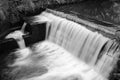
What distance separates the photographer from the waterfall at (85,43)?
5.44 meters

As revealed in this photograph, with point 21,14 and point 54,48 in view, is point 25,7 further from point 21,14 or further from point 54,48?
point 54,48

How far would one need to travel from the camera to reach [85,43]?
673 cm

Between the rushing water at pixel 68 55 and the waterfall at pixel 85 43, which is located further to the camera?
the rushing water at pixel 68 55

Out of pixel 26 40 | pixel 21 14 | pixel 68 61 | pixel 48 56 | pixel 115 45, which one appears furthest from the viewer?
pixel 21 14

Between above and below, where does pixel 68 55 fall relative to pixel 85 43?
below

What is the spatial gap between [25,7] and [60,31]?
417 centimetres

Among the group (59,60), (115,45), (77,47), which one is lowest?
(59,60)

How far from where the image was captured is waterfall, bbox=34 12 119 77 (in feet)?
17.9

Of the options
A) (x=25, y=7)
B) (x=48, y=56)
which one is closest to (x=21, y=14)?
(x=25, y=7)

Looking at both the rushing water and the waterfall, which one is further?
the rushing water

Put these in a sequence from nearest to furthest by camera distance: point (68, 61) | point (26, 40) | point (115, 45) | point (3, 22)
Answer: point (115, 45), point (68, 61), point (26, 40), point (3, 22)

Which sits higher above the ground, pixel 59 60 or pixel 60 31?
pixel 60 31

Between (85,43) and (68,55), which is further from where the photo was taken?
(68,55)

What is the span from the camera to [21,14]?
10727 mm
